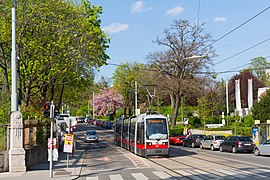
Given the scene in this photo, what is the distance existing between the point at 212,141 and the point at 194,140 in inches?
201

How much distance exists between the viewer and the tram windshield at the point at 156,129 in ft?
96.8

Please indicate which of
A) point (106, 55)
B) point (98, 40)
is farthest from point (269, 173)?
point (106, 55)

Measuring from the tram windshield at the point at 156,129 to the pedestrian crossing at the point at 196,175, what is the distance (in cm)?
882

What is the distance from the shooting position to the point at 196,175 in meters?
18.5

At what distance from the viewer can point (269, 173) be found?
18.5 meters

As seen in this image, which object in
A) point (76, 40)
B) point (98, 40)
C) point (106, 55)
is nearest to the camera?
point (76, 40)

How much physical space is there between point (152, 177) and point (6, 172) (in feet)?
25.1

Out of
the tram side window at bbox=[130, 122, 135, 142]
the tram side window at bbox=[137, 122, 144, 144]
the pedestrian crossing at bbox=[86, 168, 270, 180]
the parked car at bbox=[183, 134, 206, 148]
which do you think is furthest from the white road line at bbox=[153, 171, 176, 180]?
the parked car at bbox=[183, 134, 206, 148]

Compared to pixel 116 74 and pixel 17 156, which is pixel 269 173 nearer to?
pixel 17 156

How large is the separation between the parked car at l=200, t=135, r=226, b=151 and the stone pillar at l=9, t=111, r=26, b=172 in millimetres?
22861

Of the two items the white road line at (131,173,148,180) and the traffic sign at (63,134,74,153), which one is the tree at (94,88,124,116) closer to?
the traffic sign at (63,134,74,153)

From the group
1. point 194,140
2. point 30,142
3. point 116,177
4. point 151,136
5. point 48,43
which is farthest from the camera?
point 194,140

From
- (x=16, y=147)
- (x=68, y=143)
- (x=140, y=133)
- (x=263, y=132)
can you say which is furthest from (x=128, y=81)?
(x=16, y=147)

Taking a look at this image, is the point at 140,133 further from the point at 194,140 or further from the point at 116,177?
the point at 194,140
